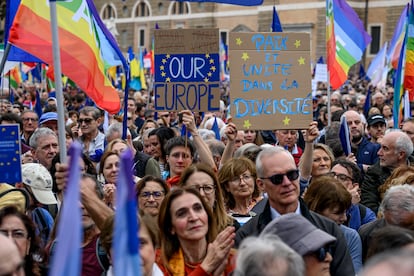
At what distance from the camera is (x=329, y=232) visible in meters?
4.49

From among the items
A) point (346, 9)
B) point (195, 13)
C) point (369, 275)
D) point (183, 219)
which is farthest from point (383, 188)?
point (195, 13)

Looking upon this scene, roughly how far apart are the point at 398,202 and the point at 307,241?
54.0 inches

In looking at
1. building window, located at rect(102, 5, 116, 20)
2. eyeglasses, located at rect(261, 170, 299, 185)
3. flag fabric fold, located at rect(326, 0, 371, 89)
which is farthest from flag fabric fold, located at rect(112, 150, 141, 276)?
building window, located at rect(102, 5, 116, 20)

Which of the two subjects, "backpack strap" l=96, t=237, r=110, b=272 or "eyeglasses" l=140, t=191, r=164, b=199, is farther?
"eyeglasses" l=140, t=191, r=164, b=199

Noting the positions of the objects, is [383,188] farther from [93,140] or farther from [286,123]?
[93,140]

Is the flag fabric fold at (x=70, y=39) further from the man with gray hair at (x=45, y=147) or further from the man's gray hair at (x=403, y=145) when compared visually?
the man's gray hair at (x=403, y=145)

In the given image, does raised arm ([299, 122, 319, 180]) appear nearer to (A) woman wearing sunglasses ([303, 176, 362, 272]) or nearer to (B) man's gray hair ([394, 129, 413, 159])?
(A) woman wearing sunglasses ([303, 176, 362, 272])

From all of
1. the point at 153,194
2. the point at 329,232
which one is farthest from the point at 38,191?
the point at 329,232

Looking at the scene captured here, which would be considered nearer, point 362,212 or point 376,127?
point 362,212

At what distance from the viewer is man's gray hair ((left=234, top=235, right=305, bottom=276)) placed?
309cm

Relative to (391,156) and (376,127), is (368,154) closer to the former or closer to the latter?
(376,127)

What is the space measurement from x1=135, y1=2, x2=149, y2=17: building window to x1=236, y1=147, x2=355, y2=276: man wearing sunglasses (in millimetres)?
56174

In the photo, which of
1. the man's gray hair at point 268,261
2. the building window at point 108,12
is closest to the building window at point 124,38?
the building window at point 108,12

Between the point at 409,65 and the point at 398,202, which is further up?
the point at 409,65
